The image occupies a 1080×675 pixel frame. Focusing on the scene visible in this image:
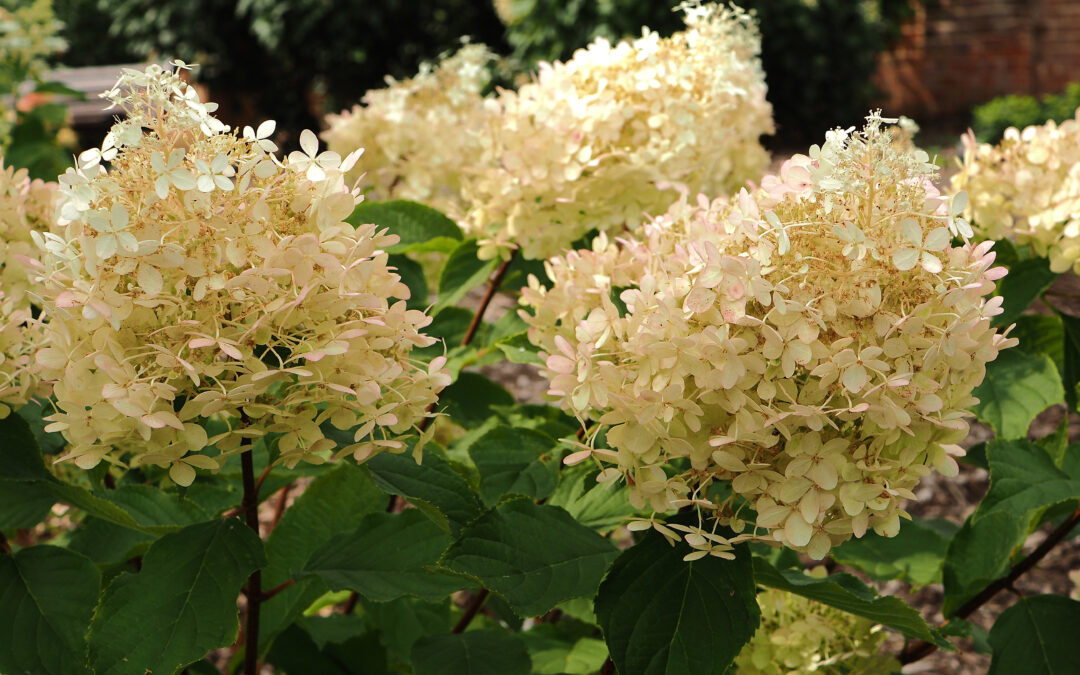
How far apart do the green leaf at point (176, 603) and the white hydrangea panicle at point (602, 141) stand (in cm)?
73

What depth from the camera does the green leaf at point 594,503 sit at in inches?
51.4

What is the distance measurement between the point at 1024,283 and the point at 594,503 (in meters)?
0.77

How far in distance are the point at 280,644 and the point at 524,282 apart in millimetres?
763

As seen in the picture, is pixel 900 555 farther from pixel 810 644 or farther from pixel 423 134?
pixel 423 134

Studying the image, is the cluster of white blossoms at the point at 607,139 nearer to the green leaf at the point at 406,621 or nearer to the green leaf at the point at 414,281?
the green leaf at the point at 414,281

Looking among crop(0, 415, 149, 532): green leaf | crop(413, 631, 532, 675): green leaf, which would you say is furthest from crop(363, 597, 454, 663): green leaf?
crop(0, 415, 149, 532): green leaf

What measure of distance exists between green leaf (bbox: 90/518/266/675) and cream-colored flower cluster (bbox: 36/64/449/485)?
142mm

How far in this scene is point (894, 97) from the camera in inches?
415

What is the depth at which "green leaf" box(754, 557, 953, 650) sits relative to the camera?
1015 millimetres

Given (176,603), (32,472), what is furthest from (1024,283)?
(32,472)

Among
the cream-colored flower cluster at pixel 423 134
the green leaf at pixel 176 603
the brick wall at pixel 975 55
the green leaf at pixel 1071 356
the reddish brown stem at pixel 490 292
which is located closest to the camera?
the green leaf at pixel 176 603

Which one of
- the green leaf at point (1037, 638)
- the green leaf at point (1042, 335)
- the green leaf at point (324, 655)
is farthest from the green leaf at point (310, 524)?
the green leaf at point (1042, 335)

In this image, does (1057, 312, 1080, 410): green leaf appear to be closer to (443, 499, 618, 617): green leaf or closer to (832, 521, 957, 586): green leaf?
(832, 521, 957, 586): green leaf

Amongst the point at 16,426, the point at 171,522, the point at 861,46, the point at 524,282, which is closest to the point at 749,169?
the point at 524,282
